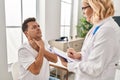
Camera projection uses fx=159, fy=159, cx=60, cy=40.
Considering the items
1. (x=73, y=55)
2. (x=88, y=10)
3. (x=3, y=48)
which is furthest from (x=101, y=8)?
(x=3, y=48)

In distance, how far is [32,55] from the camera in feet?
5.12

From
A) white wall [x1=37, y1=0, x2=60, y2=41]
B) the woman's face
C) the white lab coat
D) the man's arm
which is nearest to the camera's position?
the white lab coat

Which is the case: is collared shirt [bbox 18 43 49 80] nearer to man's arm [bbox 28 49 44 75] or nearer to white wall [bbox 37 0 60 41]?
man's arm [bbox 28 49 44 75]

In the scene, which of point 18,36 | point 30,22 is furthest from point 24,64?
point 18,36

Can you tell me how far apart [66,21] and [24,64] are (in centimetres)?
297

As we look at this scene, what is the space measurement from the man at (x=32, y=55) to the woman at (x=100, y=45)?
17.8 inches

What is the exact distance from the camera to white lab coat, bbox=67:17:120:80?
100 centimetres

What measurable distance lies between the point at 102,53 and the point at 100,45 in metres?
0.05

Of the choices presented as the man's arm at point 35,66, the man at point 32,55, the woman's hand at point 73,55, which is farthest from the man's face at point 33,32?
the woman's hand at point 73,55

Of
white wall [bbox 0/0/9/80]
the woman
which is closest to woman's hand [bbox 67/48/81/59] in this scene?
the woman

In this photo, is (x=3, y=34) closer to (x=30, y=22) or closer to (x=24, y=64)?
(x=30, y=22)

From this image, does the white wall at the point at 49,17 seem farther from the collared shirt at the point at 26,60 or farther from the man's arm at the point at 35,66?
the man's arm at the point at 35,66

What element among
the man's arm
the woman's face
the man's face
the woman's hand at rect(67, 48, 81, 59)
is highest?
the woman's face

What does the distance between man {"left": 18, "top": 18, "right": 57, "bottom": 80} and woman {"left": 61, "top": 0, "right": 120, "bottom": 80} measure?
0.45 metres
